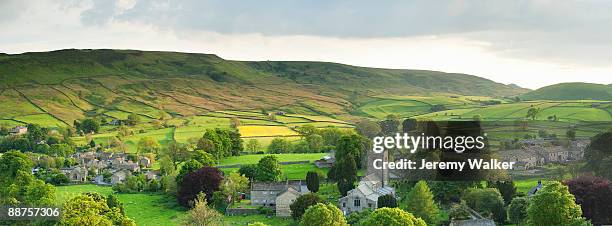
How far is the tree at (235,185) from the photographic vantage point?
178ft

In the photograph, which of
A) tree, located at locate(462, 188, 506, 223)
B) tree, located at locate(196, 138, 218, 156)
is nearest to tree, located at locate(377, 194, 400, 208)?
tree, located at locate(462, 188, 506, 223)

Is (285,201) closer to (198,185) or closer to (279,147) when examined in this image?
(198,185)

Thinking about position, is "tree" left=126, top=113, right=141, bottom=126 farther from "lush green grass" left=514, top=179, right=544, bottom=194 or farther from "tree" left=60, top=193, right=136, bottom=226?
"lush green grass" left=514, top=179, right=544, bottom=194

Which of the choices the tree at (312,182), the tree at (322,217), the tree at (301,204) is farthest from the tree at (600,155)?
the tree at (322,217)

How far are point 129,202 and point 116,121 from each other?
7691 cm

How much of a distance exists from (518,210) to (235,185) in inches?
1048

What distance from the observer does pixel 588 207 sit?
1580 inches

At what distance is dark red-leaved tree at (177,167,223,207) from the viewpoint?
178ft

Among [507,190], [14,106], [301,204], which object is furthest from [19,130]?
[507,190]

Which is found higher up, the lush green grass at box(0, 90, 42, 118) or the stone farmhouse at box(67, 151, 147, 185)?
the lush green grass at box(0, 90, 42, 118)

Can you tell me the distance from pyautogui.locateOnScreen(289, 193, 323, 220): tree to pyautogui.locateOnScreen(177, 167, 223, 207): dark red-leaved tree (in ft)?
37.9

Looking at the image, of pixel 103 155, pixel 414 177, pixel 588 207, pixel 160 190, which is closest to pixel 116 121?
pixel 103 155

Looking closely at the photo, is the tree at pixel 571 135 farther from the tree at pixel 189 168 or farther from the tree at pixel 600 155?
the tree at pixel 189 168

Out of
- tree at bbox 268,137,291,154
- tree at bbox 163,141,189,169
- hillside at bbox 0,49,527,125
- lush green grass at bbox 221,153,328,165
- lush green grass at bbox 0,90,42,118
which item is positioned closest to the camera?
lush green grass at bbox 221,153,328,165
